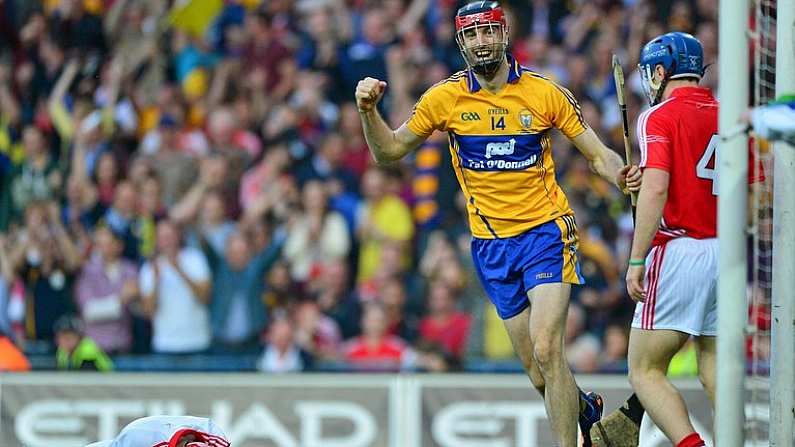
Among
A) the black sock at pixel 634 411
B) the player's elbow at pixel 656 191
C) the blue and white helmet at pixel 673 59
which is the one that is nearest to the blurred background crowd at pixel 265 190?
the black sock at pixel 634 411

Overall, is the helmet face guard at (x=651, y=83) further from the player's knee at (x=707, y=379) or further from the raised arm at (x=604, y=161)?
the player's knee at (x=707, y=379)

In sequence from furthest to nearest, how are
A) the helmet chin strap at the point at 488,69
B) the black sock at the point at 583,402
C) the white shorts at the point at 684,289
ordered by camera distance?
the black sock at the point at 583,402
the helmet chin strap at the point at 488,69
the white shorts at the point at 684,289

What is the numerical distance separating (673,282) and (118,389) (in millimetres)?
6090

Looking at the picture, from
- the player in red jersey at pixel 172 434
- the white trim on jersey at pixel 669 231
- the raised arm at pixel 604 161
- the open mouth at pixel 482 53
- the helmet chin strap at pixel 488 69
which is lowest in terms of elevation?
the player in red jersey at pixel 172 434

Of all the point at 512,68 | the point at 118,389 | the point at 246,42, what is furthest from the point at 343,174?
the point at 512,68

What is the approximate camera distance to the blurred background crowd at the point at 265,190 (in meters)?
13.6

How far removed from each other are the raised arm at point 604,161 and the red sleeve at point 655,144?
194 mm

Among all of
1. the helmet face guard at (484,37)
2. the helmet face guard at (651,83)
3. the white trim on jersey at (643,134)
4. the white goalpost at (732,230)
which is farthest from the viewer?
the helmet face guard at (484,37)

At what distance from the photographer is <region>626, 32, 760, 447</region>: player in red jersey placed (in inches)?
285

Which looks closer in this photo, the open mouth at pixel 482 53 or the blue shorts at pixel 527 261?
the open mouth at pixel 482 53

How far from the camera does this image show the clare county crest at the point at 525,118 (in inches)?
308

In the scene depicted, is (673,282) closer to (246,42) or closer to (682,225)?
(682,225)

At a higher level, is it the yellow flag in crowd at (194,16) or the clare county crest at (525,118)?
the yellow flag in crowd at (194,16)

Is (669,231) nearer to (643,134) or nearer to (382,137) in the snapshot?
(643,134)
